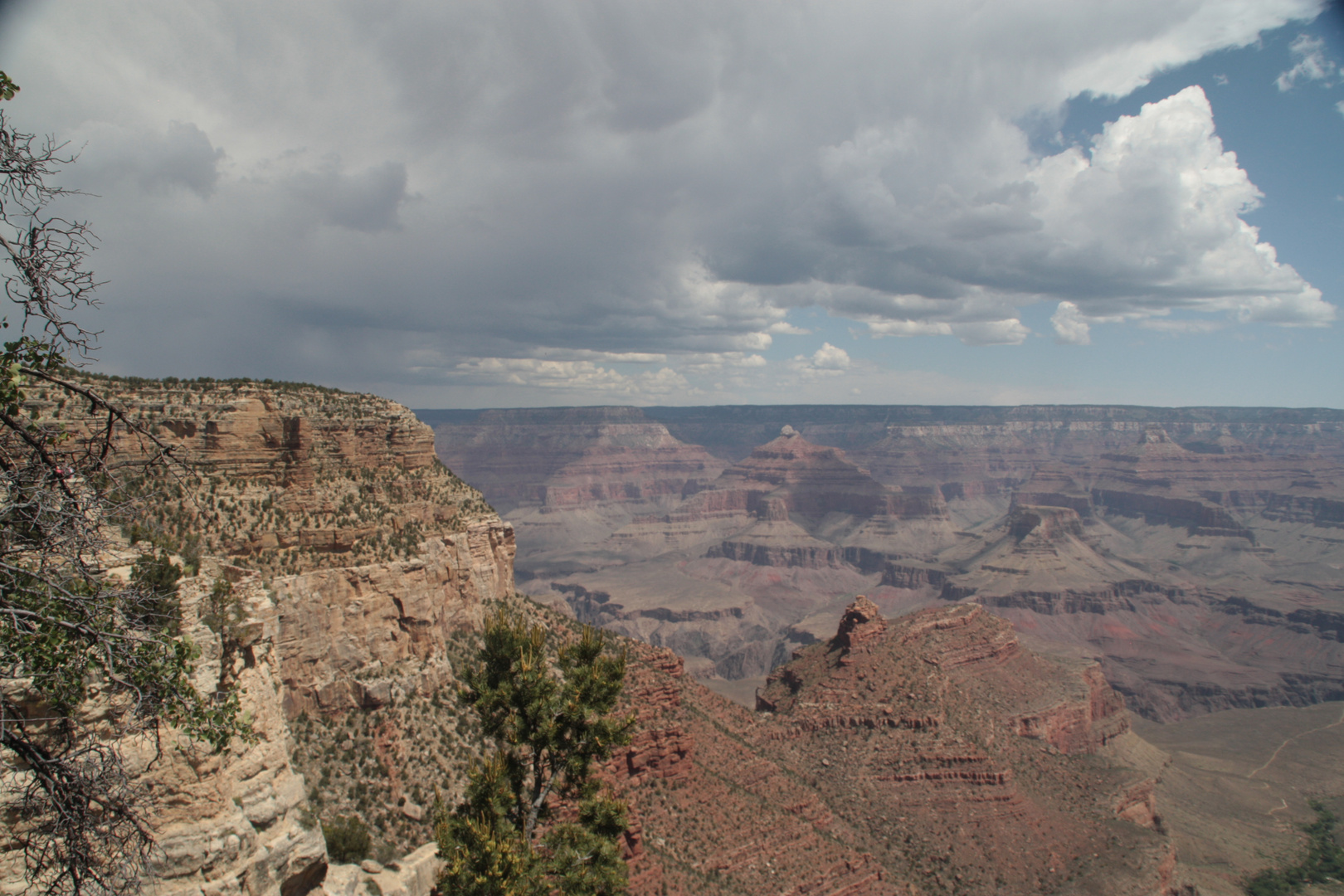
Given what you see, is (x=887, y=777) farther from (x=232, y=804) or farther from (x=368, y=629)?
(x=232, y=804)

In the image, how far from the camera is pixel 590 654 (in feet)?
70.4

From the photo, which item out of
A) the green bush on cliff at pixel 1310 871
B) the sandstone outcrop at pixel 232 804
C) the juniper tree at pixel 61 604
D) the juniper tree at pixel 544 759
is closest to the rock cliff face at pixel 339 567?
the sandstone outcrop at pixel 232 804

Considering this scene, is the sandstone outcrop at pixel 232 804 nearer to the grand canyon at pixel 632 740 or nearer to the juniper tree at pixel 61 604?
the grand canyon at pixel 632 740

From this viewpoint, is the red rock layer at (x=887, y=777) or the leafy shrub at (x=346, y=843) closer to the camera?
the leafy shrub at (x=346, y=843)

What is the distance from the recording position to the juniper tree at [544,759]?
18.8 meters

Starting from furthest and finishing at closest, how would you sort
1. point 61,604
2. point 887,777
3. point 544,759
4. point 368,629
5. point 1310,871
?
point 1310,871 → point 887,777 → point 368,629 → point 544,759 → point 61,604

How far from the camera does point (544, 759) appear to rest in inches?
872

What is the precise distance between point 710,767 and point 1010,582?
166 metres

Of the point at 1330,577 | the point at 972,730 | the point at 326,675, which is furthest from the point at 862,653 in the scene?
the point at 1330,577

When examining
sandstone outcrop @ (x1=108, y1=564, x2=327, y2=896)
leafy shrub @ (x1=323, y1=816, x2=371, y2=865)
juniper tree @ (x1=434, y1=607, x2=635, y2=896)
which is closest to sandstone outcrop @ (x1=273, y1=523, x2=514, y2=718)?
leafy shrub @ (x1=323, y1=816, x2=371, y2=865)

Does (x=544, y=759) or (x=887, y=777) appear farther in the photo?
(x=887, y=777)

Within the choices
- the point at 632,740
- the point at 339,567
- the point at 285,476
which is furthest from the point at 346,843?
the point at 285,476

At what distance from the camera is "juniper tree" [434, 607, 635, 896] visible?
1883 cm

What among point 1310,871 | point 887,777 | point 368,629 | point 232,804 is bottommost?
point 1310,871
